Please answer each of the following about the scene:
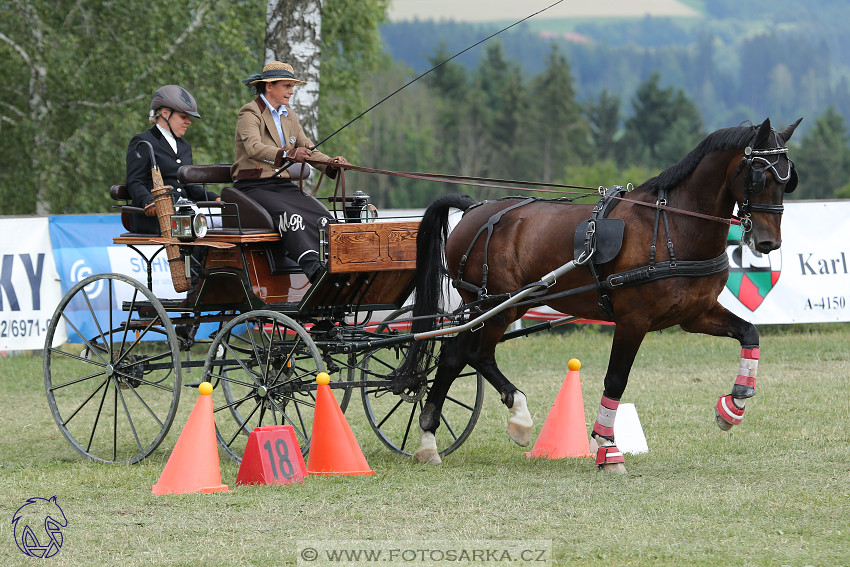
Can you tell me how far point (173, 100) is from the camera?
749 centimetres

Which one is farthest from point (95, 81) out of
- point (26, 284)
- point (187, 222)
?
point (187, 222)

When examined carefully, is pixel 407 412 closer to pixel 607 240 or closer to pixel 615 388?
pixel 615 388

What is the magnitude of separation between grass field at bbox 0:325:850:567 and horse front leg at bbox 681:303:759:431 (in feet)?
1.07

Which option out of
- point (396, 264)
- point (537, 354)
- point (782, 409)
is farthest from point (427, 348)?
point (537, 354)

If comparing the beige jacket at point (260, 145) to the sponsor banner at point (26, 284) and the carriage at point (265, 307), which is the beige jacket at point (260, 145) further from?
the sponsor banner at point (26, 284)

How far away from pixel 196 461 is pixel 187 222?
1.59 m

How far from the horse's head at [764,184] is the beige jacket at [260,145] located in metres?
2.59

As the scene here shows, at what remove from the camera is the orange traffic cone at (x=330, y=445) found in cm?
639

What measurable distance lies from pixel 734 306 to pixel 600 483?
680cm

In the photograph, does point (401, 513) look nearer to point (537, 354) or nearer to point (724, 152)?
point (724, 152)

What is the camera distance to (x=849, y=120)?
164 m

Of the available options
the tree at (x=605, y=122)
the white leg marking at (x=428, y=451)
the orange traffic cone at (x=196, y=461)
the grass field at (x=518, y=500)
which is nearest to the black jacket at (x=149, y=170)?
the grass field at (x=518, y=500)

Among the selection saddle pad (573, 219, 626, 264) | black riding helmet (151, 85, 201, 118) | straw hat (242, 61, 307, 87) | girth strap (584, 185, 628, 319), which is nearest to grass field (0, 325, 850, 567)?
girth strap (584, 185, 628, 319)

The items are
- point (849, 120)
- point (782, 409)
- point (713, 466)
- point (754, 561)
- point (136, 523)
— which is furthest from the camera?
point (849, 120)
